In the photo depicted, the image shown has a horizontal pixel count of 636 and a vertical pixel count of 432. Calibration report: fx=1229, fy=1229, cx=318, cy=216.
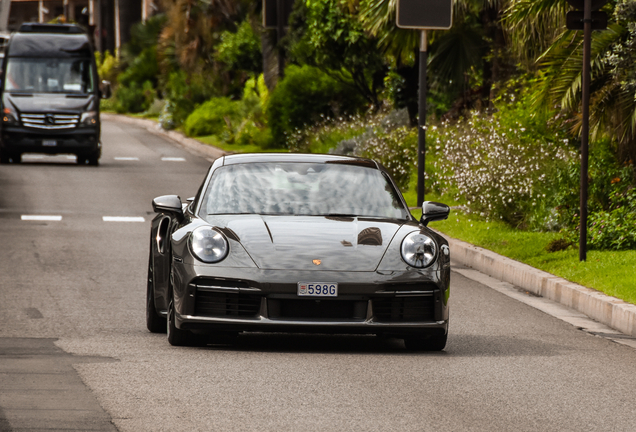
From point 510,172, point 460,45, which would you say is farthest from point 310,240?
point 460,45

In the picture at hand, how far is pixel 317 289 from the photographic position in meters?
8.01

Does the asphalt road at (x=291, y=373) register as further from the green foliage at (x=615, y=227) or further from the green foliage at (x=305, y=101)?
the green foliage at (x=305, y=101)

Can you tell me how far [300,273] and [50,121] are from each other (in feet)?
72.4

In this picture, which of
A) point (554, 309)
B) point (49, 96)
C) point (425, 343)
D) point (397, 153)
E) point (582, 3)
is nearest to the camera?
point (425, 343)

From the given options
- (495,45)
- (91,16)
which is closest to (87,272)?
(495,45)

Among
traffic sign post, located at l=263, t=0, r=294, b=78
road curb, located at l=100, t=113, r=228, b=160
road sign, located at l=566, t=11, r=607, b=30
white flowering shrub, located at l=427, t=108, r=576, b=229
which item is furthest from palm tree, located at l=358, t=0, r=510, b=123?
road sign, located at l=566, t=11, r=607, b=30

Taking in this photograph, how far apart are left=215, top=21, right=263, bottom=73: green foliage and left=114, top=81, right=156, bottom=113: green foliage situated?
13293mm

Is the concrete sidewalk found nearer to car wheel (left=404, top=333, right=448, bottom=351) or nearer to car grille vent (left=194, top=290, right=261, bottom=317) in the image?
car wheel (left=404, top=333, right=448, bottom=351)

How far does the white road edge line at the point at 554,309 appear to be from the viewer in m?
9.85

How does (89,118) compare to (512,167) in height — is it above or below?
below

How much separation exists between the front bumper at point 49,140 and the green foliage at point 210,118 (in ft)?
32.4

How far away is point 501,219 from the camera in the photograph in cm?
1617

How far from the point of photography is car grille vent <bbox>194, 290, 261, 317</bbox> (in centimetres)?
807

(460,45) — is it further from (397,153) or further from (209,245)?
(209,245)
